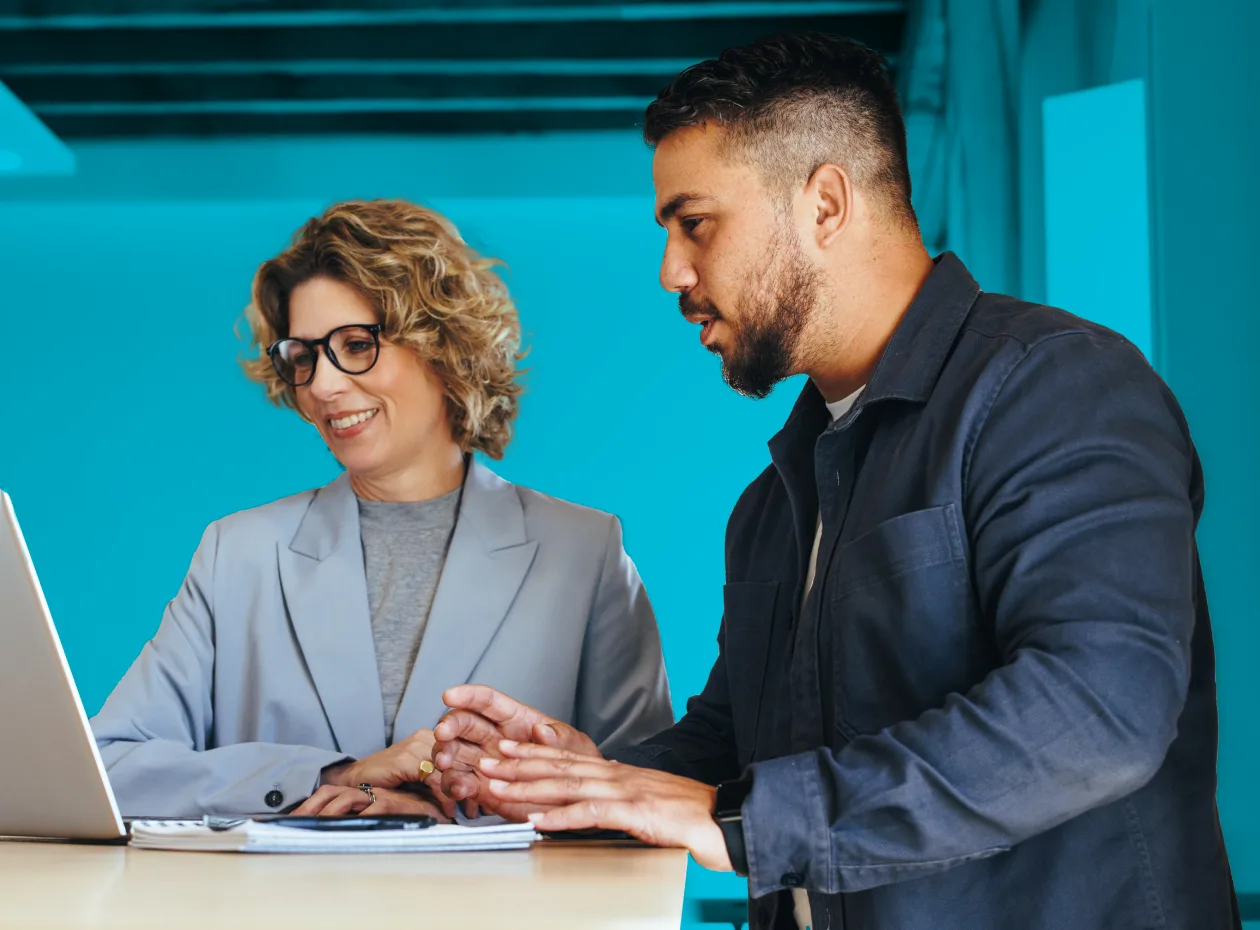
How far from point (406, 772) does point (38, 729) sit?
2.23ft

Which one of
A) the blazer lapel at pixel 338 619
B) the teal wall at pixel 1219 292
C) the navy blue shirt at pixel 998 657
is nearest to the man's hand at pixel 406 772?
the blazer lapel at pixel 338 619

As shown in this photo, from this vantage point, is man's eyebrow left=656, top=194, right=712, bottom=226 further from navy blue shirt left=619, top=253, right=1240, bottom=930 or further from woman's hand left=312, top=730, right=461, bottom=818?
woman's hand left=312, top=730, right=461, bottom=818

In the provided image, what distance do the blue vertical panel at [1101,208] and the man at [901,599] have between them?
4.77 feet

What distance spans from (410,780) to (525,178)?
8.19 feet

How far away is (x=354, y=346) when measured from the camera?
239 cm

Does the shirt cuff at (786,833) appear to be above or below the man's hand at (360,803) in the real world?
above

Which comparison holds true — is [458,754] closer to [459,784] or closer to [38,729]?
[459,784]

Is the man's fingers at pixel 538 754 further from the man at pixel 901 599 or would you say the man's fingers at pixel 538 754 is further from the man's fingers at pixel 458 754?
the man's fingers at pixel 458 754

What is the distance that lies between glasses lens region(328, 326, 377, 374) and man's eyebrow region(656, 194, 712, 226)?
834 millimetres

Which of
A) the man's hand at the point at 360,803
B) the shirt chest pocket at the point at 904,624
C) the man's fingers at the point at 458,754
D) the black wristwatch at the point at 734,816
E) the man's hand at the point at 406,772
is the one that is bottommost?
the man's hand at the point at 360,803

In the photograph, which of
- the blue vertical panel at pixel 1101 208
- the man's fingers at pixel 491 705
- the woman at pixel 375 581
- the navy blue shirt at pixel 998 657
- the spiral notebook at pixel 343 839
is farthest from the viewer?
the blue vertical panel at pixel 1101 208

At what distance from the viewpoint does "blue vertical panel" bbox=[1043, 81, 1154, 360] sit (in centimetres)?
300

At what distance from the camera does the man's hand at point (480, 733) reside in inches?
64.6

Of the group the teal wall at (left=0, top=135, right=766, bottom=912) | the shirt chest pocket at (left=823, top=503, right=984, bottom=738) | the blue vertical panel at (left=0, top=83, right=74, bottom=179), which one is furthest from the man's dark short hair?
the blue vertical panel at (left=0, top=83, right=74, bottom=179)
